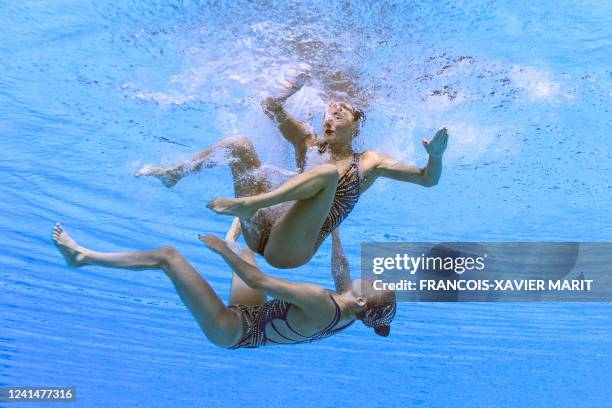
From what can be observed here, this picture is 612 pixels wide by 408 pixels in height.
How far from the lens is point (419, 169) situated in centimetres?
611

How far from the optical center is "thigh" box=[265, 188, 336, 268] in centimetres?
548

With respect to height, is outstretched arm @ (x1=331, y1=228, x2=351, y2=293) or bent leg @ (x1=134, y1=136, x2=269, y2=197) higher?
bent leg @ (x1=134, y1=136, x2=269, y2=197)

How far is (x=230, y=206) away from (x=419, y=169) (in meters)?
1.99

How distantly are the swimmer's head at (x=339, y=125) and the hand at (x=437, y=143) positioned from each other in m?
0.91

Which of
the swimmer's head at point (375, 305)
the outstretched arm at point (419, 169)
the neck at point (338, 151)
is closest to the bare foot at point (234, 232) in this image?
the neck at point (338, 151)

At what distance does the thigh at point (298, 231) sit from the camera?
5.48 metres

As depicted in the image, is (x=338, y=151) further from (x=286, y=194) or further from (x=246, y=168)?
(x=286, y=194)

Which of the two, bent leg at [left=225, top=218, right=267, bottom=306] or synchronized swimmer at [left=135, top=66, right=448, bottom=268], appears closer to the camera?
synchronized swimmer at [left=135, top=66, right=448, bottom=268]

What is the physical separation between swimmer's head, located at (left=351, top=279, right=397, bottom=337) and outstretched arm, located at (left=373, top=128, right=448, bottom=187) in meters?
1.04

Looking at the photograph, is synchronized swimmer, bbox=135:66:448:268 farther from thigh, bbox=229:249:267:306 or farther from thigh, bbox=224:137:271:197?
thigh, bbox=229:249:267:306

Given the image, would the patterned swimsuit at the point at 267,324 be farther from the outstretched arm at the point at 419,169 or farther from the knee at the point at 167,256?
the outstretched arm at the point at 419,169

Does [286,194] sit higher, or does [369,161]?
[369,161]

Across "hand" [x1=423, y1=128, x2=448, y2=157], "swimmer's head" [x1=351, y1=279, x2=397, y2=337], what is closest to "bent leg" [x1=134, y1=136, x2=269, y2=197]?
"swimmer's head" [x1=351, y1=279, x2=397, y2=337]

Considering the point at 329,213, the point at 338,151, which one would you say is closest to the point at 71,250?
the point at 329,213
